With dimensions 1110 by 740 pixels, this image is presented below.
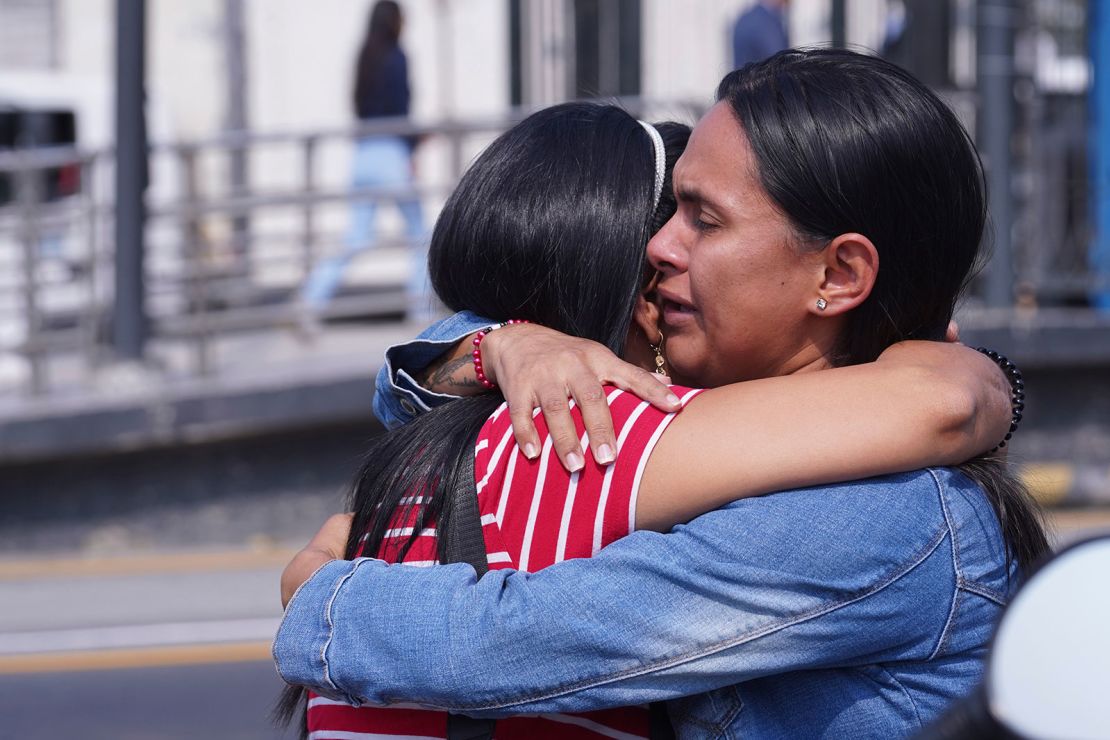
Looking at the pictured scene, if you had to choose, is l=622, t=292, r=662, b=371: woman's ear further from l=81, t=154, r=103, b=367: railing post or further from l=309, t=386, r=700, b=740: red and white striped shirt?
l=81, t=154, r=103, b=367: railing post

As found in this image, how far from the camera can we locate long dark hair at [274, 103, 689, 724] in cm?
171

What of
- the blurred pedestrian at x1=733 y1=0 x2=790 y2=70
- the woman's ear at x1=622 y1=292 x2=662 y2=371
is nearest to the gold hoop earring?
the woman's ear at x1=622 y1=292 x2=662 y2=371

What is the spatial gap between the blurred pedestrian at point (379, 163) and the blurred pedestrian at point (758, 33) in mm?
1994

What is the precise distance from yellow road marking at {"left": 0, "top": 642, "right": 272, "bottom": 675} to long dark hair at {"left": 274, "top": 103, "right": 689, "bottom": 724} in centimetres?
378

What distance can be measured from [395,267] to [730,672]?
1012cm

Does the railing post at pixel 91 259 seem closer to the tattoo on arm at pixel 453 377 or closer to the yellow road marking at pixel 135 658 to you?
the yellow road marking at pixel 135 658

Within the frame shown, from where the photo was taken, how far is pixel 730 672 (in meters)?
1.45

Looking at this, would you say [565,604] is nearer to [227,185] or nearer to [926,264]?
[926,264]

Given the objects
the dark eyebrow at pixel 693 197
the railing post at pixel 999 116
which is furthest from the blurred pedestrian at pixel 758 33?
the dark eyebrow at pixel 693 197

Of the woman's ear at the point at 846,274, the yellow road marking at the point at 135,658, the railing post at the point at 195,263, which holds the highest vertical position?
the woman's ear at the point at 846,274

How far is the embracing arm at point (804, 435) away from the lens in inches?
57.8

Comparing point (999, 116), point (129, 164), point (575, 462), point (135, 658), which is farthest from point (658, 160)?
point (999, 116)

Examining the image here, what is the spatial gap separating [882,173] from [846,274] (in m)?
0.13

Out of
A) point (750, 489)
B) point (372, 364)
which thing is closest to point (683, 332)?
point (750, 489)
